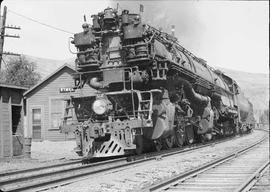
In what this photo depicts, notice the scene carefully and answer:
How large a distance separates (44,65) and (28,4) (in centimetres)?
12547

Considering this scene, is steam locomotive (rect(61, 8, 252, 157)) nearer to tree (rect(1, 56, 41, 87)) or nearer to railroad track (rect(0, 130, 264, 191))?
railroad track (rect(0, 130, 264, 191))

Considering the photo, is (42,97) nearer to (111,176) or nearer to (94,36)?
(94,36)

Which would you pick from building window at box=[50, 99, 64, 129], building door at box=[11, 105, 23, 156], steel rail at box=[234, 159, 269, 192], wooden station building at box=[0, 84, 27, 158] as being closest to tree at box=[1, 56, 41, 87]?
building window at box=[50, 99, 64, 129]

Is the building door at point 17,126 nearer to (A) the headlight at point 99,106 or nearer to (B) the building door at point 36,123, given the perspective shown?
(A) the headlight at point 99,106

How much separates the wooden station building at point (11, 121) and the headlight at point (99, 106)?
3968 millimetres

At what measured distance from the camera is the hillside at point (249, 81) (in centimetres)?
12216

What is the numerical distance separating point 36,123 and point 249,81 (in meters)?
156

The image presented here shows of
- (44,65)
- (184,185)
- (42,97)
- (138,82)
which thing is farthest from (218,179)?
(44,65)

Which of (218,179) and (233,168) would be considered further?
(233,168)

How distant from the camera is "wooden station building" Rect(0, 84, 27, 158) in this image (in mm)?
13762

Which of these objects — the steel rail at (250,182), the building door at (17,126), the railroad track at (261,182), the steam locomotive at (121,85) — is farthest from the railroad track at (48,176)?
the building door at (17,126)

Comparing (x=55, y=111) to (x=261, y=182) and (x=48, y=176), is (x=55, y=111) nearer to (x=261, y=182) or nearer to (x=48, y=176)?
(x=48, y=176)

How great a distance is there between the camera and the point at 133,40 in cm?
1207

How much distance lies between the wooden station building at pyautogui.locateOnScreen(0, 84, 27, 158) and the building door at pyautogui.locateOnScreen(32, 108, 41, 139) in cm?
1141
